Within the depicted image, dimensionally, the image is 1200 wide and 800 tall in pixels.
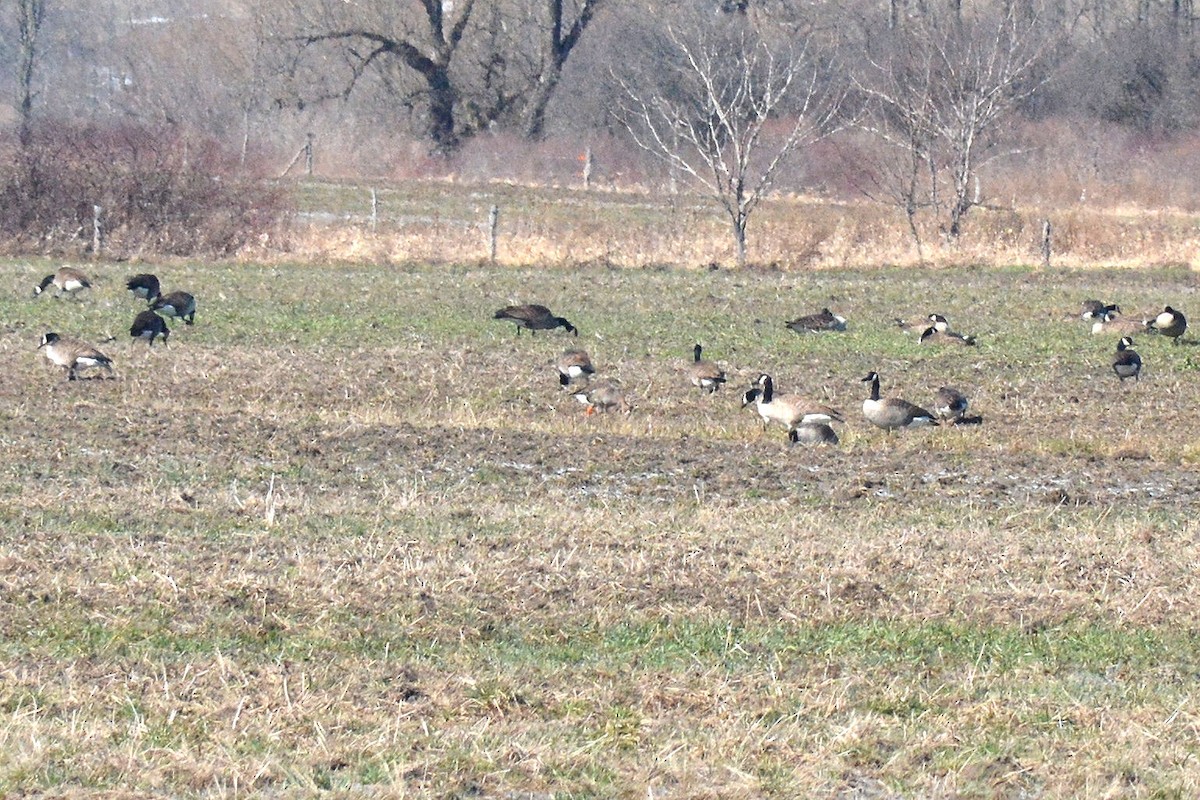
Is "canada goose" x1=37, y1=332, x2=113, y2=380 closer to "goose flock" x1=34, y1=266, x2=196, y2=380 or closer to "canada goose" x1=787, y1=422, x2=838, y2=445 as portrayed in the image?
"goose flock" x1=34, y1=266, x2=196, y2=380

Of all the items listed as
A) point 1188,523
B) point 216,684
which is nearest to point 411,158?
point 1188,523

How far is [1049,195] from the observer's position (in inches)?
1809

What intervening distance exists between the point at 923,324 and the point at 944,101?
786 inches

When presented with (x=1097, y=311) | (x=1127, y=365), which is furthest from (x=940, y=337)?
(x=1127, y=365)

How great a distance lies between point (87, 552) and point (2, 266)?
22.4m

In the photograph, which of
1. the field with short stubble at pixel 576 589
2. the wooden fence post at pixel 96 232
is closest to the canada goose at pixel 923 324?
the field with short stubble at pixel 576 589

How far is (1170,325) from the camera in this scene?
21641mm

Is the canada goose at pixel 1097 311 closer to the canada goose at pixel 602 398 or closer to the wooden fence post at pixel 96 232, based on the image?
the canada goose at pixel 602 398

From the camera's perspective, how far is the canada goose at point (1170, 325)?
21.6 metres

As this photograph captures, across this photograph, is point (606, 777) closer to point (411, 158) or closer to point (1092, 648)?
point (1092, 648)

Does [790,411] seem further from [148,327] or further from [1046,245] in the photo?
[1046,245]

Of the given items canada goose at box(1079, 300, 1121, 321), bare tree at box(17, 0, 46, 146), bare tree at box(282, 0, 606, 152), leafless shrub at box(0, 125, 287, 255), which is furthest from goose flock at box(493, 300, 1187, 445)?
bare tree at box(17, 0, 46, 146)

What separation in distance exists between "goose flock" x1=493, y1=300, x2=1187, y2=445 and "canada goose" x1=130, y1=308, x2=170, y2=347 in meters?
4.61

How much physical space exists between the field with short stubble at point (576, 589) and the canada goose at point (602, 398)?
0.22m
